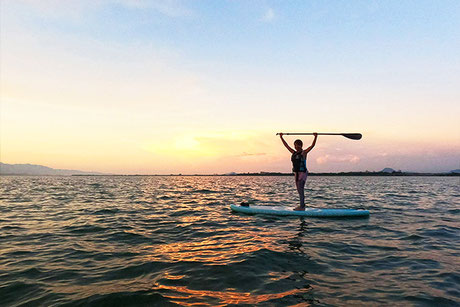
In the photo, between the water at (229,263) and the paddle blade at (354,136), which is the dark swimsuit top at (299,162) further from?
the paddle blade at (354,136)

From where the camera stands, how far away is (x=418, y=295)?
4891 mm

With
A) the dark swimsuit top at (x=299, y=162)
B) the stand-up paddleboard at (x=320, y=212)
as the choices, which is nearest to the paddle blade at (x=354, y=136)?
the dark swimsuit top at (x=299, y=162)

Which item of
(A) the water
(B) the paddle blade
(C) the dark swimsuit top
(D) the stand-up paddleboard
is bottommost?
(A) the water

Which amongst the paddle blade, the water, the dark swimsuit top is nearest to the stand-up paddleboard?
the water

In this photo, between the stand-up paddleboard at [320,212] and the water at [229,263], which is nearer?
the water at [229,263]

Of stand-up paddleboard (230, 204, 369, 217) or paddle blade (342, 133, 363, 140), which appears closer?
stand-up paddleboard (230, 204, 369, 217)

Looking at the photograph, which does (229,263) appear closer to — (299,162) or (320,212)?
(299,162)

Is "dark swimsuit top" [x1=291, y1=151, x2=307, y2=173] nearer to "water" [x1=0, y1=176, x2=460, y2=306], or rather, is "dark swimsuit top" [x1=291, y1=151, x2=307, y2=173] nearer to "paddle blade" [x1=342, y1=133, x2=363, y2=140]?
"water" [x1=0, y1=176, x2=460, y2=306]

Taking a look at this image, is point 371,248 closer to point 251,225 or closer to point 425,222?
point 251,225

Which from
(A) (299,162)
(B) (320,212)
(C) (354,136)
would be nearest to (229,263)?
(A) (299,162)

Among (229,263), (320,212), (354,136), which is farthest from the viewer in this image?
(354,136)

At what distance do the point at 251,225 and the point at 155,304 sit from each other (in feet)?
24.3

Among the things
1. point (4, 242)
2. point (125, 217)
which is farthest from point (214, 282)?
point (125, 217)

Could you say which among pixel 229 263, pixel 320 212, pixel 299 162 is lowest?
pixel 229 263
